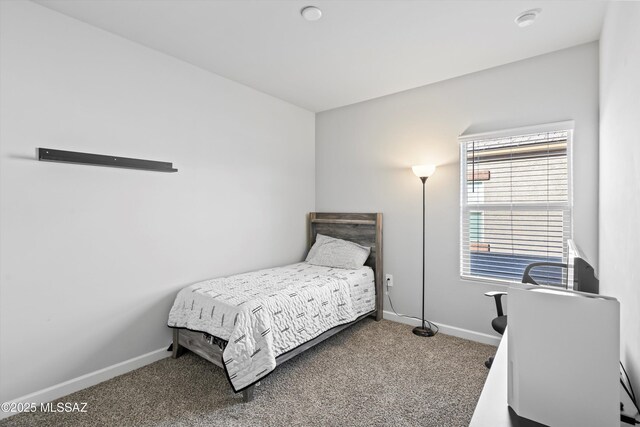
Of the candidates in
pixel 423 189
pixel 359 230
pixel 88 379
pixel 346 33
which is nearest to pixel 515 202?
pixel 423 189

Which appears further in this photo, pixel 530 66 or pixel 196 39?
pixel 530 66

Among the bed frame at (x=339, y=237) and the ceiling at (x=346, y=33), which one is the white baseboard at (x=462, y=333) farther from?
the ceiling at (x=346, y=33)

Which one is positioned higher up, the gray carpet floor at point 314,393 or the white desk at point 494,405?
the white desk at point 494,405

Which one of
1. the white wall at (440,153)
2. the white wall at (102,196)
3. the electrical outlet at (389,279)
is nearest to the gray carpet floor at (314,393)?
the white wall at (102,196)

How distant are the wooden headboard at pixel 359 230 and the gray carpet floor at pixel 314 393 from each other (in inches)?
33.6

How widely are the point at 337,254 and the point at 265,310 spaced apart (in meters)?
1.48

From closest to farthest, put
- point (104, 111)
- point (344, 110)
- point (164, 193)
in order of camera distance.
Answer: point (104, 111) → point (164, 193) → point (344, 110)

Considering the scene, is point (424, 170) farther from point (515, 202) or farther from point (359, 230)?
point (359, 230)

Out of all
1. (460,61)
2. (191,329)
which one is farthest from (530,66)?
(191,329)

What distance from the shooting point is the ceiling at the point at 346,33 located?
6.59ft

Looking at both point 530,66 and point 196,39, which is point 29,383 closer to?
point 196,39

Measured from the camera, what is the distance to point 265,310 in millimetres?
2240

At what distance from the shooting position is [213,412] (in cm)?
196

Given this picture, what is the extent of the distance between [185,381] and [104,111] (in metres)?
2.11
